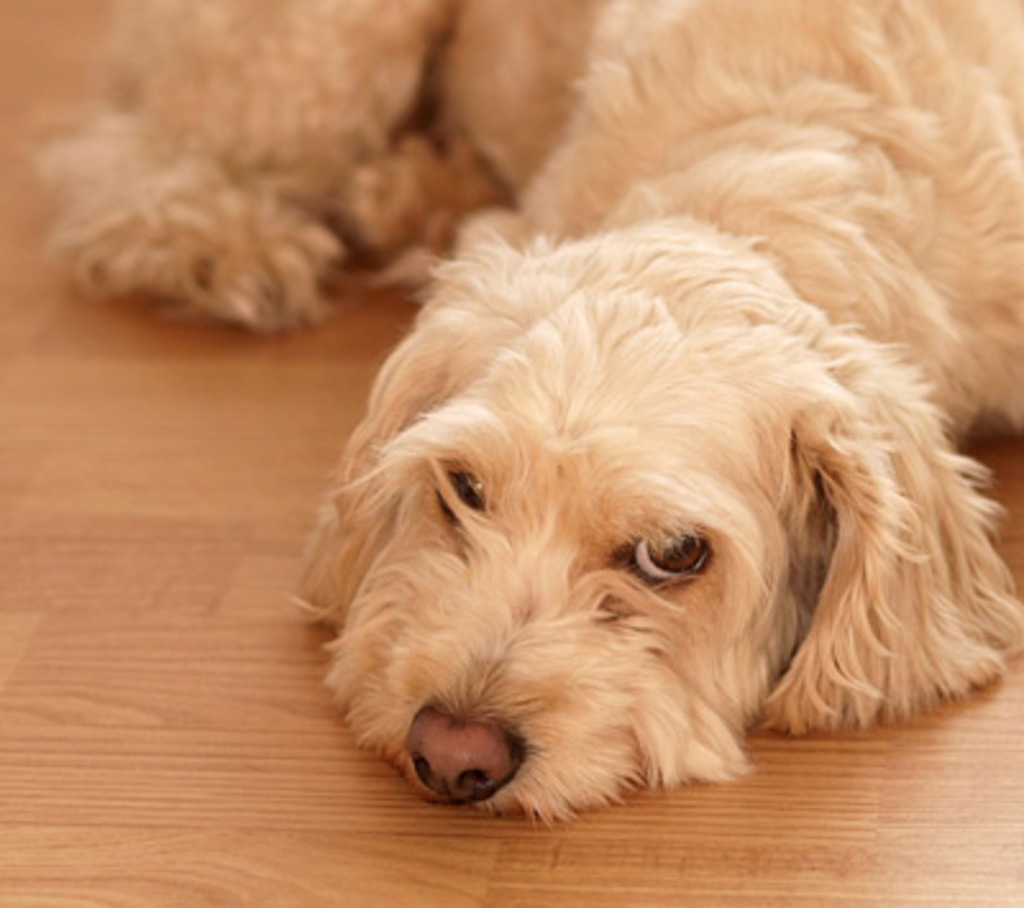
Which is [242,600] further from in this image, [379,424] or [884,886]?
[884,886]

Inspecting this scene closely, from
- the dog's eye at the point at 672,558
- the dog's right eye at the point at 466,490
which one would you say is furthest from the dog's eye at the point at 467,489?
the dog's eye at the point at 672,558

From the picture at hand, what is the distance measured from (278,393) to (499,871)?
1.18 meters

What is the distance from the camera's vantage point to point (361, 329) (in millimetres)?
3479

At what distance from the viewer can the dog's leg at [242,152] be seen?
349cm

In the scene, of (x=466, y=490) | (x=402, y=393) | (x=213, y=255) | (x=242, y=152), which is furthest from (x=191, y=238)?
(x=466, y=490)

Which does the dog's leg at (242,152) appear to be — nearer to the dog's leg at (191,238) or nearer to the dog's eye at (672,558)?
the dog's leg at (191,238)

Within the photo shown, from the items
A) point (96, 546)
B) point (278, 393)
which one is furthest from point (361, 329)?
point (96, 546)

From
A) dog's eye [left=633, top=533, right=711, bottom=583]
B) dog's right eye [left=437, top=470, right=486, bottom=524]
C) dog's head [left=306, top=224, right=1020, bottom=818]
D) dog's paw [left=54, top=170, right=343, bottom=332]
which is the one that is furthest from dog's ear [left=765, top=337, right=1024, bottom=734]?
dog's paw [left=54, top=170, right=343, bottom=332]

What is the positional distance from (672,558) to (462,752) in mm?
314

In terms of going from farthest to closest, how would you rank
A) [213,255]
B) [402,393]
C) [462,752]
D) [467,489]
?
[213,255]
[402,393]
[467,489]
[462,752]

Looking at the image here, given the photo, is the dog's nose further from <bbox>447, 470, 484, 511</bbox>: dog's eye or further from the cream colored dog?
<bbox>447, 470, 484, 511</bbox>: dog's eye

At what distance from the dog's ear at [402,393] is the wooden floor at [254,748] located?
0.63 ft

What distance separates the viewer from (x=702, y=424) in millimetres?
2266

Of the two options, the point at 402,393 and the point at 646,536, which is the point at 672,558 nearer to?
the point at 646,536
